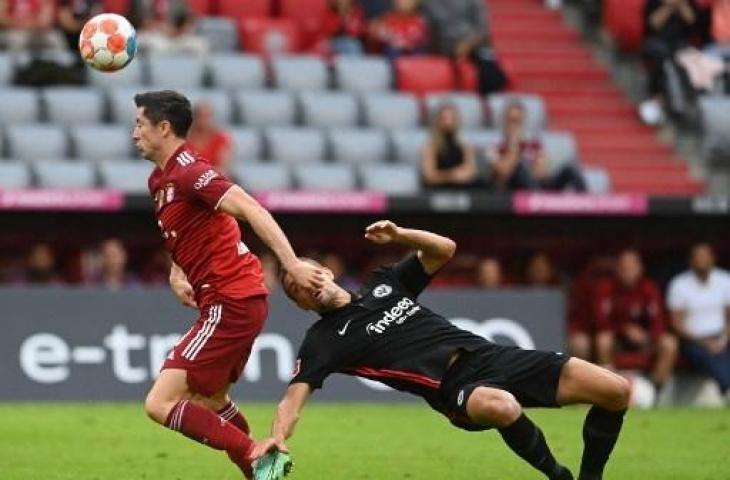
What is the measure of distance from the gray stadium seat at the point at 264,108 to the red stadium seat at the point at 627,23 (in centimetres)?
466

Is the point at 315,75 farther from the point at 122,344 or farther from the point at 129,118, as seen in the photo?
the point at 122,344

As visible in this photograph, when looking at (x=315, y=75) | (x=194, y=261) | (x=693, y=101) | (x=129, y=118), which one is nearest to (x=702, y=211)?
(x=693, y=101)

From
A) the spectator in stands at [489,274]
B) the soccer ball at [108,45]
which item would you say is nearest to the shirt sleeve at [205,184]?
the soccer ball at [108,45]

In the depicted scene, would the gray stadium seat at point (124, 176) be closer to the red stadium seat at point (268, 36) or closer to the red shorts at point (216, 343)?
the red stadium seat at point (268, 36)

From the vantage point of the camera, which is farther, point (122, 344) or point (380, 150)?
point (380, 150)

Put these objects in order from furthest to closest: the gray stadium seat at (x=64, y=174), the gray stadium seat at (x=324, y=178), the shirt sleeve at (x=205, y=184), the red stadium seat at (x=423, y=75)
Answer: the red stadium seat at (x=423, y=75), the gray stadium seat at (x=324, y=178), the gray stadium seat at (x=64, y=174), the shirt sleeve at (x=205, y=184)

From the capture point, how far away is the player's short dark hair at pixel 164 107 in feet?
28.5

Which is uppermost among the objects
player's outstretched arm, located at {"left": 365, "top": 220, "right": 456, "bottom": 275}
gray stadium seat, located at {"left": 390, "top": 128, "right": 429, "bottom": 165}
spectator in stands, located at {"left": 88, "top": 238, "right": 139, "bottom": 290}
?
player's outstretched arm, located at {"left": 365, "top": 220, "right": 456, "bottom": 275}

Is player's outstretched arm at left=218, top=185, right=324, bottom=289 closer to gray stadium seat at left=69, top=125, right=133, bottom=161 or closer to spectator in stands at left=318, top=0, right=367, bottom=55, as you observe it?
gray stadium seat at left=69, top=125, right=133, bottom=161

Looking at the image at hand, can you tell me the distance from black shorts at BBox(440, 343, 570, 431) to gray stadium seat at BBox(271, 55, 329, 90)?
32.4 feet

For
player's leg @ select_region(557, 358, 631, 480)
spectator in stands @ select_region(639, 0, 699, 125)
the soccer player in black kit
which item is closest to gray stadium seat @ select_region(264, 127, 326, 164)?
spectator in stands @ select_region(639, 0, 699, 125)

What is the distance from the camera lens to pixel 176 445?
39.0 feet

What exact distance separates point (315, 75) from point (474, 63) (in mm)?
1948

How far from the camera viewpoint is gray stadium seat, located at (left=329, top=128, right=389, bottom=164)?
57.5 ft
